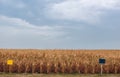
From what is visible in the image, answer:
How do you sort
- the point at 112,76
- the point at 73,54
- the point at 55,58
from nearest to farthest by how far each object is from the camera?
1. the point at 112,76
2. the point at 55,58
3. the point at 73,54

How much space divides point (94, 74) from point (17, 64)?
6.92m

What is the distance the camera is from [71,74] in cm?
3186

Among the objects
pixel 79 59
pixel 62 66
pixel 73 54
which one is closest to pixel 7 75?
pixel 62 66

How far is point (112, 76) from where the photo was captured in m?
30.4

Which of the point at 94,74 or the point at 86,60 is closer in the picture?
the point at 94,74

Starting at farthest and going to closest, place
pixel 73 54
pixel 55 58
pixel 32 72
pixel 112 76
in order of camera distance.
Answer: pixel 73 54 → pixel 55 58 → pixel 32 72 → pixel 112 76

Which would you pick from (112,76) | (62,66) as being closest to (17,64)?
(62,66)

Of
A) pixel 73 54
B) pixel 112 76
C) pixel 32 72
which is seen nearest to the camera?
pixel 112 76

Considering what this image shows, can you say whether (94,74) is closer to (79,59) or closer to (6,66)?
(79,59)

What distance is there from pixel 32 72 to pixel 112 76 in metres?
7.13

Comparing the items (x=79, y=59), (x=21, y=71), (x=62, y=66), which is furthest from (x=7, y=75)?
(x=79, y=59)

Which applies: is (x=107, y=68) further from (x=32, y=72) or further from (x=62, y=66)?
(x=32, y=72)

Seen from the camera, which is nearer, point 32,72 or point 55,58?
point 32,72

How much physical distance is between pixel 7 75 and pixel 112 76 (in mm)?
8716
